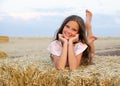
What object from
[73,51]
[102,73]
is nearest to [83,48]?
[73,51]

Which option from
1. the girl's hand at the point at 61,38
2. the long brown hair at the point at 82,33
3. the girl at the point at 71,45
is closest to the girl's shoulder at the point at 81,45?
the girl at the point at 71,45

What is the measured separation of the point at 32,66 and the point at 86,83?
86 cm

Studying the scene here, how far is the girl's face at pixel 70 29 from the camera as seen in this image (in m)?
6.29

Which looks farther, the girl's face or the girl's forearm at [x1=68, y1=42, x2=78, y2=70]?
the girl's face

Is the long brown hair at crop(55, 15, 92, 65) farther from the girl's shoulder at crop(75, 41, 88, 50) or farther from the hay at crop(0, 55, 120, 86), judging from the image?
the hay at crop(0, 55, 120, 86)

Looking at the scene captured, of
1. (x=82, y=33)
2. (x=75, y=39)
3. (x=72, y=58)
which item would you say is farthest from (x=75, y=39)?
(x=72, y=58)

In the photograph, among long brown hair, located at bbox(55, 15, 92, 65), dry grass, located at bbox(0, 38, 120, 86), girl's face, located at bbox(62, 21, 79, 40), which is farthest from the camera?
long brown hair, located at bbox(55, 15, 92, 65)

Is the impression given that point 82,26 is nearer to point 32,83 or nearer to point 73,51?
point 73,51

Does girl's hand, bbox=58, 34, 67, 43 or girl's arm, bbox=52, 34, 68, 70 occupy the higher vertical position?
girl's hand, bbox=58, 34, 67, 43

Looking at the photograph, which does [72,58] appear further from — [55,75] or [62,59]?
[55,75]

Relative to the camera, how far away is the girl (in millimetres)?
6053

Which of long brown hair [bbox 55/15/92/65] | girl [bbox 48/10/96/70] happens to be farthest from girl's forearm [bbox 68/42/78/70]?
long brown hair [bbox 55/15/92/65]

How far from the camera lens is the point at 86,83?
5367 mm

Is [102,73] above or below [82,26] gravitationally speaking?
below
